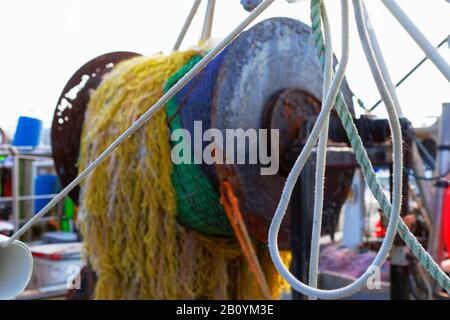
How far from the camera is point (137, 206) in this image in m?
2.38

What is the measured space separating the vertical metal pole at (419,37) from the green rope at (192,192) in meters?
1.35

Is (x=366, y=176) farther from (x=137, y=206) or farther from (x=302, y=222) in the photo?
(x=137, y=206)

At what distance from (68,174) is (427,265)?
7.43ft

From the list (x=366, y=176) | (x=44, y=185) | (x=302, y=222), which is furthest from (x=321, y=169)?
(x=44, y=185)

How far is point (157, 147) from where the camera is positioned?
2.33m

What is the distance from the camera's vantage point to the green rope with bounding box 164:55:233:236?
232cm

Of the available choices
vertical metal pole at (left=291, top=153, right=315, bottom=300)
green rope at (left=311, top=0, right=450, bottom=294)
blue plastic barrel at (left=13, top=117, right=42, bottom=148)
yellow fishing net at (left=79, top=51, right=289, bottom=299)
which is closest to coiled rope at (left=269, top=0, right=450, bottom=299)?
green rope at (left=311, top=0, right=450, bottom=294)

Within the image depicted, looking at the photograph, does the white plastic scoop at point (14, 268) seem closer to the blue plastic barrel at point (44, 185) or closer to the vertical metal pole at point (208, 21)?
the vertical metal pole at point (208, 21)

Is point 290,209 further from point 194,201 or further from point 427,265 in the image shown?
point 427,265

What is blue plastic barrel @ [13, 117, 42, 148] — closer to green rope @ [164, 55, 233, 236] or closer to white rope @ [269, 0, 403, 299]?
green rope @ [164, 55, 233, 236]

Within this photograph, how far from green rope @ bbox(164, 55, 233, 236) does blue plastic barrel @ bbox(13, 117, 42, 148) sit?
3414mm
